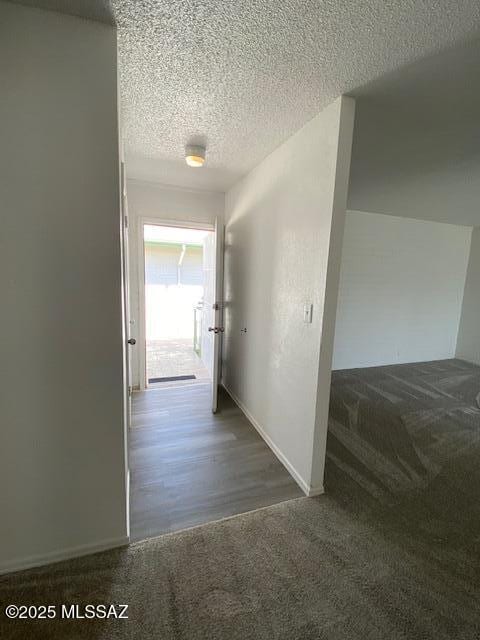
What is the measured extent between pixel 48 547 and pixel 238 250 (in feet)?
8.87

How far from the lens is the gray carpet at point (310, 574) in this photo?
1153 mm

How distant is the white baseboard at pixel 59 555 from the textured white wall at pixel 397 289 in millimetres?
3782

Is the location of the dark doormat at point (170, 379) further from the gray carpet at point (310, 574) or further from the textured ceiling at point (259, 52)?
the textured ceiling at point (259, 52)

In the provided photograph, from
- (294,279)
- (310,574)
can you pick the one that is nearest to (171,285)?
(294,279)

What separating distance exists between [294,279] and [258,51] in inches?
48.1

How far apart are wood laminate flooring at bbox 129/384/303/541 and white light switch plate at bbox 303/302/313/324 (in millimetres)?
1162

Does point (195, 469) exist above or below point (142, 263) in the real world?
below

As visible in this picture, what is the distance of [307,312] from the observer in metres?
1.85

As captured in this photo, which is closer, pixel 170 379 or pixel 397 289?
pixel 170 379

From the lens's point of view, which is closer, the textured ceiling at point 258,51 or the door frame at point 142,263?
the textured ceiling at point 258,51

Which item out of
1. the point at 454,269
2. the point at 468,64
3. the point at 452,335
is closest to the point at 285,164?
the point at 468,64

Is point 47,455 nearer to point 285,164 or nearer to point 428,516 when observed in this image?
point 428,516

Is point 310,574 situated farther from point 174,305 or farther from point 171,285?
point 171,285

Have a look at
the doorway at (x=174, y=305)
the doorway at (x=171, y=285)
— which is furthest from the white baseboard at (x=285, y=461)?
the doorway at (x=171, y=285)
